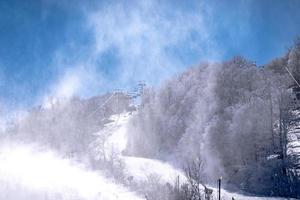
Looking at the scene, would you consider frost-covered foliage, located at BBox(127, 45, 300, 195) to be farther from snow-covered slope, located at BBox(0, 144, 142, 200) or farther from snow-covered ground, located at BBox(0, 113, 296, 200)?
snow-covered slope, located at BBox(0, 144, 142, 200)

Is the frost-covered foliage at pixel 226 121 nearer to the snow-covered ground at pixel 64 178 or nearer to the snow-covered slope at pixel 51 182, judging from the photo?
the snow-covered ground at pixel 64 178

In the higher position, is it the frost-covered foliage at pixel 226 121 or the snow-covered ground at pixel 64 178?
the frost-covered foliage at pixel 226 121

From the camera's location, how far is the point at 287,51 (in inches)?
2768

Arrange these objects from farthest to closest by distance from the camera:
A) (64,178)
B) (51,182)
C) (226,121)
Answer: (226,121)
(64,178)
(51,182)

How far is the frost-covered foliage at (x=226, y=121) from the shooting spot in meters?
45.5

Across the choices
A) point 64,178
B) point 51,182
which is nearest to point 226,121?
point 64,178

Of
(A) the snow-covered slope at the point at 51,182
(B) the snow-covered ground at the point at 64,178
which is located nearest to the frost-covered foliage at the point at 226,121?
(B) the snow-covered ground at the point at 64,178

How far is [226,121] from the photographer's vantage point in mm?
54969

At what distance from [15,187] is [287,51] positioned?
50595 mm

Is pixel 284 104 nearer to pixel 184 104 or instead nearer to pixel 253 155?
pixel 253 155

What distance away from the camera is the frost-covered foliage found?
4550cm

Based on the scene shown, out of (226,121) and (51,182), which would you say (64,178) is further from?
(226,121)

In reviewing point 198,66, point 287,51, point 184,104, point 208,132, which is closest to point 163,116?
point 184,104

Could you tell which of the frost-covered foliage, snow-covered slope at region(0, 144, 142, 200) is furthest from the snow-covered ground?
the frost-covered foliage
